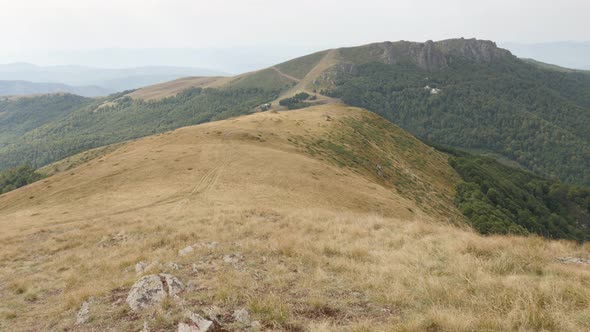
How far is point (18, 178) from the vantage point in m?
114

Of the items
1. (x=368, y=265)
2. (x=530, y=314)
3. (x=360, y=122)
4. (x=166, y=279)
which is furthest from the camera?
(x=360, y=122)

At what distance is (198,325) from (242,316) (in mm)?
1031

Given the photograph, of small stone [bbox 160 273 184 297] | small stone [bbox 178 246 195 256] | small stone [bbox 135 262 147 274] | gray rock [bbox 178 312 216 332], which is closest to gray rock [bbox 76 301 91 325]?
small stone [bbox 160 273 184 297]

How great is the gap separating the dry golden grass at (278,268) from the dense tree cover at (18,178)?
102 meters

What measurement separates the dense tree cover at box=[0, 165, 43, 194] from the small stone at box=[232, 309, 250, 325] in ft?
432

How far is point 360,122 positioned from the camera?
92062mm

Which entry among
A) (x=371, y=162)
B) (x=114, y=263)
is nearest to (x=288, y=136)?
(x=371, y=162)

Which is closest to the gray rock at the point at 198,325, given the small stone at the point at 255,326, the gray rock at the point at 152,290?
the small stone at the point at 255,326

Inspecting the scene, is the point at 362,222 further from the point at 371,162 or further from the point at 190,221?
the point at 371,162

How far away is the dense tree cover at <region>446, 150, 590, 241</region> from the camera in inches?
2242

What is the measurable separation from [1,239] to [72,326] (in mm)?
17725

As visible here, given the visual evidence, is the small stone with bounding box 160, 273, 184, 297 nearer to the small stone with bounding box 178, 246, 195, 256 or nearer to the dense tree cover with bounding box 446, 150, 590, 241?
the small stone with bounding box 178, 246, 195, 256

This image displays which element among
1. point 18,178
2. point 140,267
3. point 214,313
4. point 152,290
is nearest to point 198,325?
point 214,313

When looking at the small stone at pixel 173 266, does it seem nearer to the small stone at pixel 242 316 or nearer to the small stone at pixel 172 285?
the small stone at pixel 172 285
